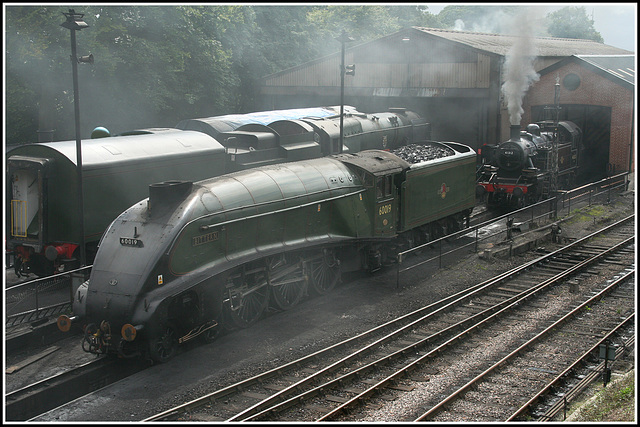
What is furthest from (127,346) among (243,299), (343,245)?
(343,245)

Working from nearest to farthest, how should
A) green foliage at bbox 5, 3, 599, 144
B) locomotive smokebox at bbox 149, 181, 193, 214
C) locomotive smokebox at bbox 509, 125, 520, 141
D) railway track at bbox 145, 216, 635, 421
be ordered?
railway track at bbox 145, 216, 635, 421 < locomotive smokebox at bbox 149, 181, 193, 214 < green foliage at bbox 5, 3, 599, 144 < locomotive smokebox at bbox 509, 125, 520, 141

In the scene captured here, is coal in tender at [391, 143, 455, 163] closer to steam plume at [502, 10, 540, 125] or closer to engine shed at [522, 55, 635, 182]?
steam plume at [502, 10, 540, 125]

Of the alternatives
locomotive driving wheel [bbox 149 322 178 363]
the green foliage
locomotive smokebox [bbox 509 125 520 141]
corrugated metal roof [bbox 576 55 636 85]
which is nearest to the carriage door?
locomotive driving wheel [bbox 149 322 178 363]

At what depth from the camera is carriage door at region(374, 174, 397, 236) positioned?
17625 millimetres

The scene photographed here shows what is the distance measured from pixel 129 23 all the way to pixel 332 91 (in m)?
11.3

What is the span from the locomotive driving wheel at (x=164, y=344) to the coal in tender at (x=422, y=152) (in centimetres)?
963

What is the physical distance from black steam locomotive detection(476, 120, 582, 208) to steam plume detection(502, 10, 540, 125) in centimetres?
128

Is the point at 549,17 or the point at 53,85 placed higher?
the point at 549,17

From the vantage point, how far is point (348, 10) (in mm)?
70438

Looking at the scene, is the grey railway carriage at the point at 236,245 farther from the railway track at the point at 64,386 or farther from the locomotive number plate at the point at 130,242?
the railway track at the point at 64,386

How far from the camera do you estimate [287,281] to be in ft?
49.2

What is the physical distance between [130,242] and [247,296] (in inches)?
113

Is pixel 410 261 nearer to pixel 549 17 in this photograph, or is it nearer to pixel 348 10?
pixel 348 10

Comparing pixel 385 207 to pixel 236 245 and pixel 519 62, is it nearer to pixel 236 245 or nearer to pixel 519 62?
pixel 236 245
